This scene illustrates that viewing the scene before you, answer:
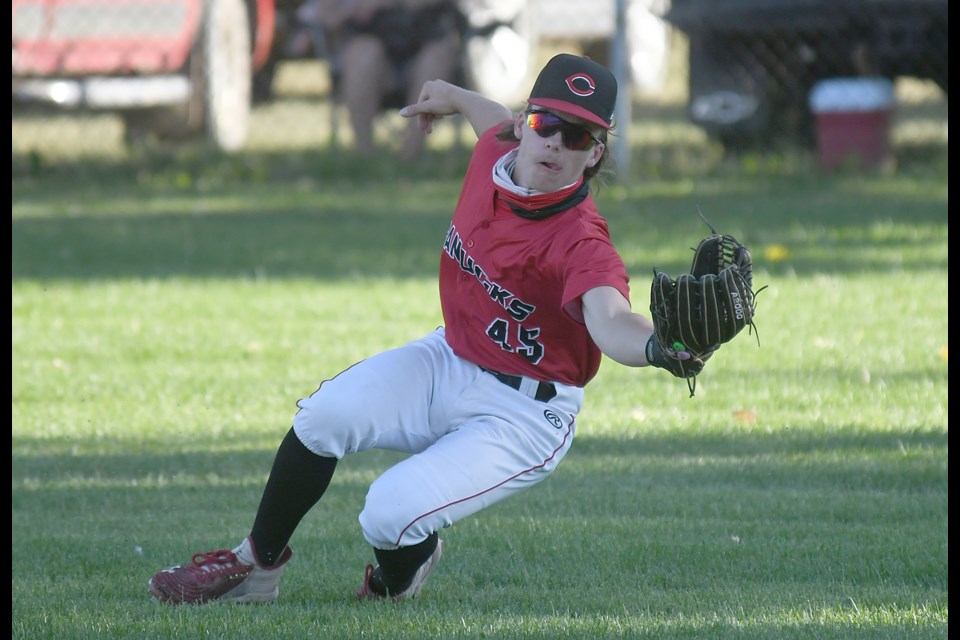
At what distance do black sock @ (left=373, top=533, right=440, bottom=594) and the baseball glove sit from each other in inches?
36.8

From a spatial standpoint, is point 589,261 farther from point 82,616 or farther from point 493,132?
point 82,616

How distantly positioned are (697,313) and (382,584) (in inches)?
49.8

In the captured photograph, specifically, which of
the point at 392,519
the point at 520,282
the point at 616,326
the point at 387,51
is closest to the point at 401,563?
the point at 392,519

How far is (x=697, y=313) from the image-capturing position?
129 inches

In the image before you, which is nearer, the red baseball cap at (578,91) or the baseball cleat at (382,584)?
the red baseball cap at (578,91)

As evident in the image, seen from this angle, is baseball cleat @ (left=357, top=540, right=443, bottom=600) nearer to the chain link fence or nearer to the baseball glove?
the baseball glove

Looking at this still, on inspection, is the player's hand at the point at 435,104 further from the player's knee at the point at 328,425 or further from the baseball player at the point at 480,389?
the player's knee at the point at 328,425

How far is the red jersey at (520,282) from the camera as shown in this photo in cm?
379

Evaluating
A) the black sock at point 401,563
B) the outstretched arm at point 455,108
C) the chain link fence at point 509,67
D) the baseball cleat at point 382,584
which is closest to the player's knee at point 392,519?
the black sock at point 401,563

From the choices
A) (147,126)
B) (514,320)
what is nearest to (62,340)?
(514,320)

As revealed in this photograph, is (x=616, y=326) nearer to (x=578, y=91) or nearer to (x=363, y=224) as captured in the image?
(x=578, y=91)

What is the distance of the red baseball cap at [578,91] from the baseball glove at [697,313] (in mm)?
652

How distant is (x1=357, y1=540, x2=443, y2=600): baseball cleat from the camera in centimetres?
400

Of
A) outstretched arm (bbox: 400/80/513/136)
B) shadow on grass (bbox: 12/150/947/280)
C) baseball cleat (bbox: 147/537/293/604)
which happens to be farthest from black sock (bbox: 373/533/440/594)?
shadow on grass (bbox: 12/150/947/280)
